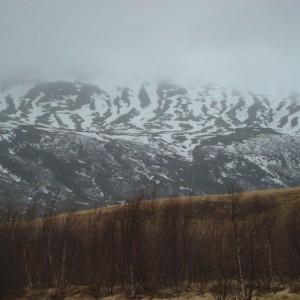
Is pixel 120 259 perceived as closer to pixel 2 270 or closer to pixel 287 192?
pixel 2 270

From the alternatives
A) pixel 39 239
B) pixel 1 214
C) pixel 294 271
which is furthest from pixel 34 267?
pixel 294 271

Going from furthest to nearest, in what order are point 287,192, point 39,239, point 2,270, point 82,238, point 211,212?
point 287,192, point 211,212, point 82,238, point 39,239, point 2,270

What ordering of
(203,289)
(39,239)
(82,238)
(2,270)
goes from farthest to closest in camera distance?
(82,238) → (39,239) → (203,289) → (2,270)

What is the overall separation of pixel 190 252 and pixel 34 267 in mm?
14544

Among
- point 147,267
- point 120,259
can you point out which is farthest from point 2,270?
point 147,267

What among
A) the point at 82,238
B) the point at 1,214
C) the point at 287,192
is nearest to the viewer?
the point at 1,214

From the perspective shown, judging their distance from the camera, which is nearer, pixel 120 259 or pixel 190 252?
pixel 120 259

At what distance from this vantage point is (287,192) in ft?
244

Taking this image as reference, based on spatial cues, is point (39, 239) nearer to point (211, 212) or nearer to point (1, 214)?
point (1, 214)

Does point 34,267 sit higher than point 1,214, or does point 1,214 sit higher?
point 1,214

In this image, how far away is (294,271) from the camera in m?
37.9

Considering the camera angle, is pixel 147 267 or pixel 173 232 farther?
pixel 147 267

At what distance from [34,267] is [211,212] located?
121 feet

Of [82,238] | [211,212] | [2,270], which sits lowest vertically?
[211,212]
